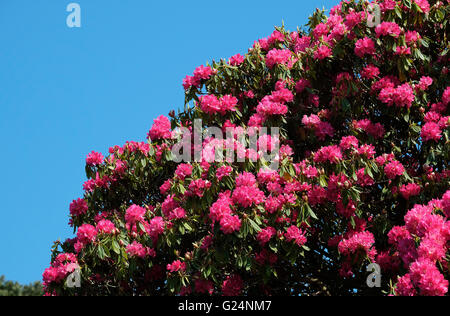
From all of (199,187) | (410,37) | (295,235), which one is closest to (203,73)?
(199,187)

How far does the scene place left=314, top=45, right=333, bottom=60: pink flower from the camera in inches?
360

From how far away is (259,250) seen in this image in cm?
802

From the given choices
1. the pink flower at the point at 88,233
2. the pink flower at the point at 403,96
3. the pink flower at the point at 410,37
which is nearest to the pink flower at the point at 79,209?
the pink flower at the point at 88,233

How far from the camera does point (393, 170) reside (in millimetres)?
8141

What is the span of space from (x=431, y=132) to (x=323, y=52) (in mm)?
2029

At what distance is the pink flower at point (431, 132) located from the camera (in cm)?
831

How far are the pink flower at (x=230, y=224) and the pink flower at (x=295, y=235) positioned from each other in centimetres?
72

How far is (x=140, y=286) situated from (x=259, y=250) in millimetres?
2252

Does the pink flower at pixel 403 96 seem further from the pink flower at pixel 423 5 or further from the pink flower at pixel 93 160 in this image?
the pink flower at pixel 93 160

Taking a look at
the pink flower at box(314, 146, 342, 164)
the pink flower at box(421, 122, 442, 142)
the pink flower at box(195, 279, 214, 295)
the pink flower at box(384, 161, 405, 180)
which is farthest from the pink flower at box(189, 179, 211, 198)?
the pink flower at box(421, 122, 442, 142)

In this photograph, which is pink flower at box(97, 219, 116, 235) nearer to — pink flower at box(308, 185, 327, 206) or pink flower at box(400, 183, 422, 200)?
pink flower at box(308, 185, 327, 206)

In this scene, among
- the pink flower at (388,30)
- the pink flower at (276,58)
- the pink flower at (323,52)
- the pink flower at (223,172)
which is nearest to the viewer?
the pink flower at (223,172)

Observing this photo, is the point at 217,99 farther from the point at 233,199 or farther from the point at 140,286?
the point at 140,286

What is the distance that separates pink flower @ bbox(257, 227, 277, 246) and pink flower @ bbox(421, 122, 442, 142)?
2597 mm
